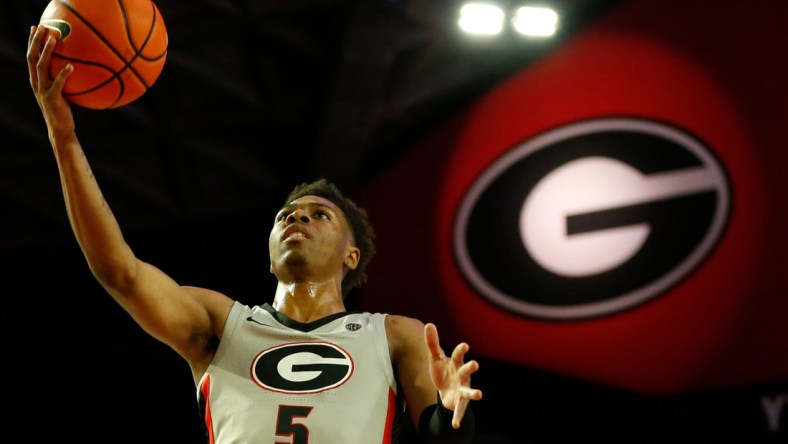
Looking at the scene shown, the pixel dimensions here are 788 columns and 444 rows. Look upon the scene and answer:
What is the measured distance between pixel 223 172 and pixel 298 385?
523cm

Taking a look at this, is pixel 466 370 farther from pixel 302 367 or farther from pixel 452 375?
pixel 302 367

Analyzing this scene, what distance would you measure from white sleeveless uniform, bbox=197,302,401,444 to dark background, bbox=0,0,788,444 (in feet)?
11.8

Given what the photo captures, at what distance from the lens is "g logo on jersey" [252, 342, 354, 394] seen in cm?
266

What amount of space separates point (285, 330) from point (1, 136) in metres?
5.23

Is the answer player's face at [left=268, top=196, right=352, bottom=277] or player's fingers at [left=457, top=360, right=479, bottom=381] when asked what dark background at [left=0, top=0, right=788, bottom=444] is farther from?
player's fingers at [left=457, top=360, right=479, bottom=381]

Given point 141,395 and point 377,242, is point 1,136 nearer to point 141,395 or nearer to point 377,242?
point 141,395

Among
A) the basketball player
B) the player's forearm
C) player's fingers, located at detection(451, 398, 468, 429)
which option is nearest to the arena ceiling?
the basketball player

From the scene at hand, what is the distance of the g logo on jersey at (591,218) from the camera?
6.01 meters

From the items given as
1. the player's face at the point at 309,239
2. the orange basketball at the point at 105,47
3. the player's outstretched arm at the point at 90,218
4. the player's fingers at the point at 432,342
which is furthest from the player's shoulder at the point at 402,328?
the orange basketball at the point at 105,47

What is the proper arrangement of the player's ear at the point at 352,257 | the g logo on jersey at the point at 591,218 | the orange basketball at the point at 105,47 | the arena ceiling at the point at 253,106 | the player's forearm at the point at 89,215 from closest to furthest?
the player's forearm at the point at 89,215 → the orange basketball at the point at 105,47 → the player's ear at the point at 352,257 → the g logo on jersey at the point at 591,218 → the arena ceiling at the point at 253,106

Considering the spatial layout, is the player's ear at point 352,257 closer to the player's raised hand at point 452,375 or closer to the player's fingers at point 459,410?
the player's raised hand at point 452,375

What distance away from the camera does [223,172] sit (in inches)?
303

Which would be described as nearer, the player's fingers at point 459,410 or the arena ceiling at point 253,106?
the player's fingers at point 459,410

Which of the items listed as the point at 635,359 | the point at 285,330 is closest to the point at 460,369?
the point at 285,330
